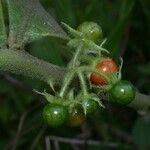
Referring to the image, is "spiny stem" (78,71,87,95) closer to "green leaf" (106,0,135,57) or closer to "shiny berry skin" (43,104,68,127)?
"shiny berry skin" (43,104,68,127)

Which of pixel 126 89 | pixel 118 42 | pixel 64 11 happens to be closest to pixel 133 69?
pixel 118 42

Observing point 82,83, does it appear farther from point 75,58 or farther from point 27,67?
point 27,67

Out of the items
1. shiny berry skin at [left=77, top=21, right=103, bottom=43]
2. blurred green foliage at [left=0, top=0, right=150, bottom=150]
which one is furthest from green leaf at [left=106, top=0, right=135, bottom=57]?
shiny berry skin at [left=77, top=21, right=103, bottom=43]

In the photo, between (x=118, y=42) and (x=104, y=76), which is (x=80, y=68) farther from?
(x=118, y=42)

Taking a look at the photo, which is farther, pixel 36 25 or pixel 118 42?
pixel 118 42

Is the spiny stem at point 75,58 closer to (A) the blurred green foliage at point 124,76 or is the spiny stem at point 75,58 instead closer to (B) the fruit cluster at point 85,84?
(B) the fruit cluster at point 85,84

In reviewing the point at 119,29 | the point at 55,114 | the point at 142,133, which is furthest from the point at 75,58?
the point at 142,133
